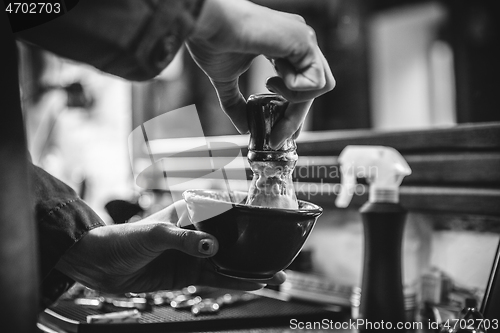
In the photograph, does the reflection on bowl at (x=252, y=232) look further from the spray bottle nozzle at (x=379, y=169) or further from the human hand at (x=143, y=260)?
the spray bottle nozzle at (x=379, y=169)

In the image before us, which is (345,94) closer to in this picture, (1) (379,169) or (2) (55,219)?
(1) (379,169)

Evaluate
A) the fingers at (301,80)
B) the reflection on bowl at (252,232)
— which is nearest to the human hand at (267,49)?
the fingers at (301,80)

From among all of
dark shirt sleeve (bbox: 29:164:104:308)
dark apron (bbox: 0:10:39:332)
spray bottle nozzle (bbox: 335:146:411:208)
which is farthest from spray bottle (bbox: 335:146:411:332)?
dark apron (bbox: 0:10:39:332)

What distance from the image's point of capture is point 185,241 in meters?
0.55

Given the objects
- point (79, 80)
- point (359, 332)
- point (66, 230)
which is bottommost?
point (359, 332)

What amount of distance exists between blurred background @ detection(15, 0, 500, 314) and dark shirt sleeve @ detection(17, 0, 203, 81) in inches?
25.3

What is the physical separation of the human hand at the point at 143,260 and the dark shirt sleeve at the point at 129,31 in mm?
218

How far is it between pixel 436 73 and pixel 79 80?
5.70 ft

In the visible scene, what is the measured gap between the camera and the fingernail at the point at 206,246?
0.53 meters

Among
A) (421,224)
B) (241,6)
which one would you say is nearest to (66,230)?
(241,6)

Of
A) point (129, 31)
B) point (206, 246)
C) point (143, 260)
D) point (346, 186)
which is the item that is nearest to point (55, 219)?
point (143, 260)

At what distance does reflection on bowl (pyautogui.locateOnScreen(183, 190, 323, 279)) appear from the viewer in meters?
0.50

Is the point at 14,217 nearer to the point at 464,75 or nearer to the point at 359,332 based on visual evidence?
the point at 359,332

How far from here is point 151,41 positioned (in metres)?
0.39
